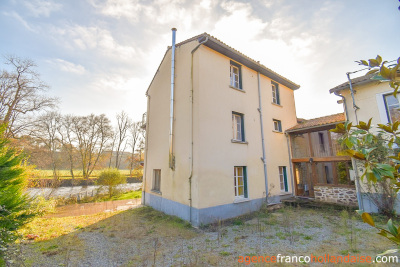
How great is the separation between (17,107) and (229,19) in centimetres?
1943

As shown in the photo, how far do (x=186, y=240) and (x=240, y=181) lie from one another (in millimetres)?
4202

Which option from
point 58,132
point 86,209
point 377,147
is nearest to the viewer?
point 377,147

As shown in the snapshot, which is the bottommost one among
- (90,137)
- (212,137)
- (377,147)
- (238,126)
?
(377,147)

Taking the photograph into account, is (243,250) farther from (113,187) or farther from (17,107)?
(17,107)

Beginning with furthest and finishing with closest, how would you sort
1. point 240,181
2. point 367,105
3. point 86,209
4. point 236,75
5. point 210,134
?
point 86,209 < point 236,75 < point 240,181 < point 367,105 < point 210,134

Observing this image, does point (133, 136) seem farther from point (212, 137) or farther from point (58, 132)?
point (212, 137)

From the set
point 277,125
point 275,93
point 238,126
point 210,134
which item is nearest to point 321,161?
point 277,125

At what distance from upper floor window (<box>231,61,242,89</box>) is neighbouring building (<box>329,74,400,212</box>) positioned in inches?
210

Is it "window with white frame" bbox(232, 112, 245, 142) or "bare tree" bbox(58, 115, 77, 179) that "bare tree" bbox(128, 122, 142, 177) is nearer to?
"bare tree" bbox(58, 115, 77, 179)

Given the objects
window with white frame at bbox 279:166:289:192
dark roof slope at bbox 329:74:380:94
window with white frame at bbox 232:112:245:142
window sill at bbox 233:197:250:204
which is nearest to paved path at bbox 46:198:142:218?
window sill at bbox 233:197:250:204

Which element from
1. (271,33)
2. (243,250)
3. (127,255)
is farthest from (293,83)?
(127,255)

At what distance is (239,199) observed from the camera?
9.15 meters

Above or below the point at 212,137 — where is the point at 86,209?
below

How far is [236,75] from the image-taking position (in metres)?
10.9
